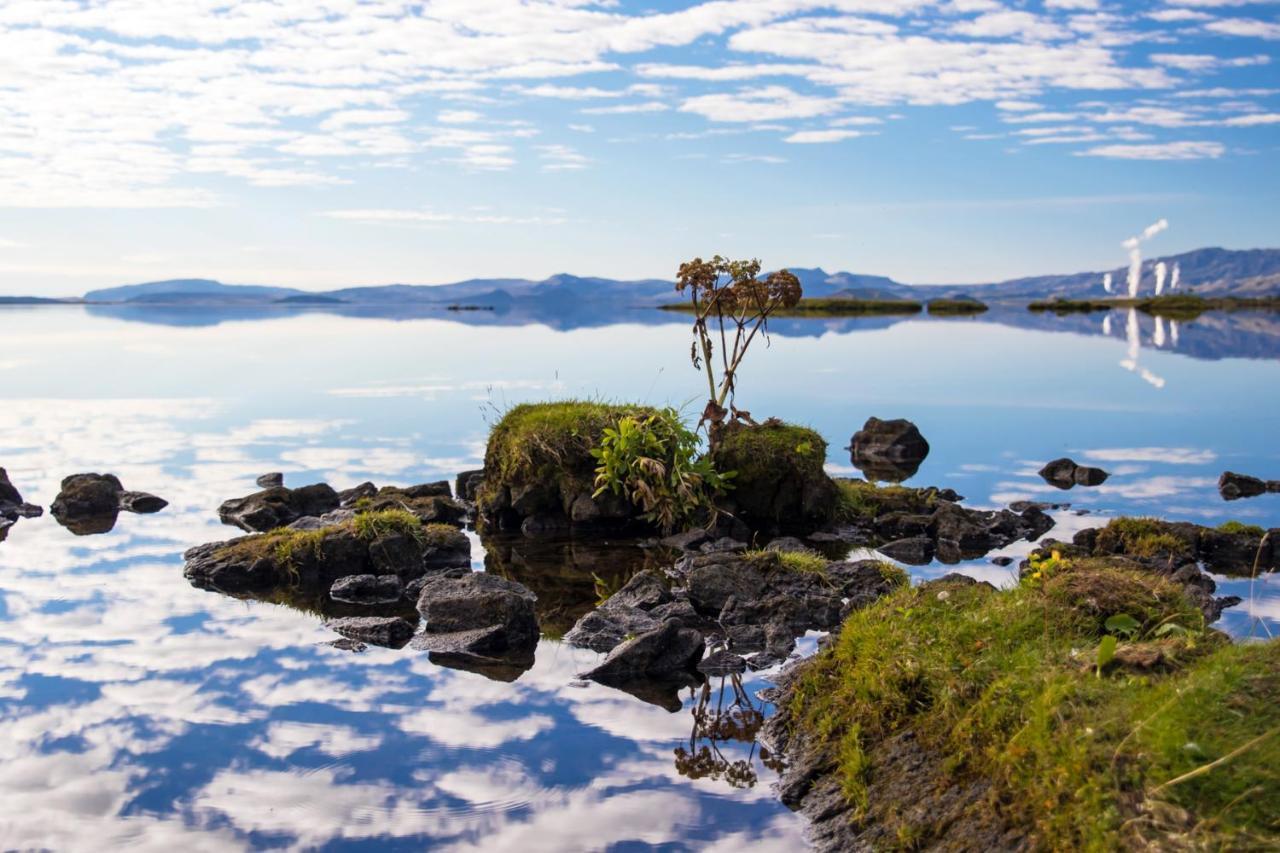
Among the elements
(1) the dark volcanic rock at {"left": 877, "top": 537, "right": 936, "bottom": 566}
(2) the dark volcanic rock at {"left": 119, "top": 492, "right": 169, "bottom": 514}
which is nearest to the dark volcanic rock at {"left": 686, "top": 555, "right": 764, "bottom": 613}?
(1) the dark volcanic rock at {"left": 877, "top": 537, "right": 936, "bottom": 566}

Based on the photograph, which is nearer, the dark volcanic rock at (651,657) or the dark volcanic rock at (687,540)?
the dark volcanic rock at (651,657)

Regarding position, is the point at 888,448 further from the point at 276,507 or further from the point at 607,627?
the point at 607,627

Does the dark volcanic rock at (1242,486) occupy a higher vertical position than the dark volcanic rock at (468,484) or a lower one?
lower

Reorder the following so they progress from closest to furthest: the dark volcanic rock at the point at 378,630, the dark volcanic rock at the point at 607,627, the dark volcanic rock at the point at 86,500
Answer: the dark volcanic rock at the point at 607,627 → the dark volcanic rock at the point at 378,630 → the dark volcanic rock at the point at 86,500

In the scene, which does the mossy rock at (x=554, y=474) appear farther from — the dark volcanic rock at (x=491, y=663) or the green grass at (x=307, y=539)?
the dark volcanic rock at (x=491, y=663)

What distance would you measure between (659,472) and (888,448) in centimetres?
1163

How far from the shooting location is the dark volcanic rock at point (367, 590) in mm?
14242

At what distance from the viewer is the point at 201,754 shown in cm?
930

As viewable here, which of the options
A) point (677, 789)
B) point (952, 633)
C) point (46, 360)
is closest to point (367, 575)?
point (677, 789)

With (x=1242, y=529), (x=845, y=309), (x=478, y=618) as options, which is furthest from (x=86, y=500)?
(x=845, y=309)

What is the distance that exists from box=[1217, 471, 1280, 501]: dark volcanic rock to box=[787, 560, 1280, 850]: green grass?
13.8 meters

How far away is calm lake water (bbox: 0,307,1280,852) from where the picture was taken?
8.24m

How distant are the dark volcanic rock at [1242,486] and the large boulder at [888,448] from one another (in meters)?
6.57

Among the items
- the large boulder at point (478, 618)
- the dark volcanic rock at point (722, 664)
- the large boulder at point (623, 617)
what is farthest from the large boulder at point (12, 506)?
the dark volcanic rock at point (722, 664)
